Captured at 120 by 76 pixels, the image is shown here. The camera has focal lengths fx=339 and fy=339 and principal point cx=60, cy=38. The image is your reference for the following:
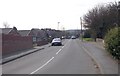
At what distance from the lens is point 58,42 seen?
66500mm

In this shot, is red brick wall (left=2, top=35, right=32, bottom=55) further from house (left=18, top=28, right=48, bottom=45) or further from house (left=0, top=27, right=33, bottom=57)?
house (left=18, top=28, right=48, bottom=45)

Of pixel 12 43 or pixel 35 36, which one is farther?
pixel 35 36

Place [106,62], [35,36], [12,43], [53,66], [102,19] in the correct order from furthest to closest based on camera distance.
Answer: [35,36] → [102,19] → [12,43] → [106,62] → [53,66]

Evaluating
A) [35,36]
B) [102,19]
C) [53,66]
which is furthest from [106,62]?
[35,36]

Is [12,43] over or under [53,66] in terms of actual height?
over

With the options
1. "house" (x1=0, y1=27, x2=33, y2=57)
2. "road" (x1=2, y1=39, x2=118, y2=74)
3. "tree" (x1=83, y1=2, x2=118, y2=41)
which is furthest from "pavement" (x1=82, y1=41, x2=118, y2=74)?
"tree" (x1=83, y1=2, x2=118, y2=41)

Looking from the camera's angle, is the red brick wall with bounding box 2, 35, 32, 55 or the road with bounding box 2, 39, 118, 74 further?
the red brick wall with bounding box 2, 35, 32, 55

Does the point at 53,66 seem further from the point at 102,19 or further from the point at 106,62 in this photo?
the point at 102,19

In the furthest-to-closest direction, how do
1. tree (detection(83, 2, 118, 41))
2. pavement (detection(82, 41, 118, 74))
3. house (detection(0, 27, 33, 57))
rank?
tree (detection(83, 2, 118, 41))
house (detection(0, 27, 33, 57))
pavement (detection(82, 41, 118, 74))

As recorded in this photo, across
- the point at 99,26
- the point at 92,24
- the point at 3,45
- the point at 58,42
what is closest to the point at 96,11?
the point at 92,24

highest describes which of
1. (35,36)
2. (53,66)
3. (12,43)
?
(12,43)

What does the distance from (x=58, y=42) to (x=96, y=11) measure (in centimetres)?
2069

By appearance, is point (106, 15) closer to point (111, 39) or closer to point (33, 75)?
point (111, 39)

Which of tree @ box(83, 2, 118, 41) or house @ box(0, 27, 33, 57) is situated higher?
tree @ box(83, 2, 118, 41)
